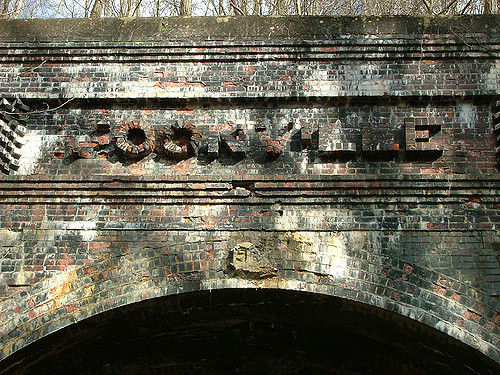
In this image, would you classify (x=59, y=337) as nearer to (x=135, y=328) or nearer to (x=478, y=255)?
(x=135, y=328)

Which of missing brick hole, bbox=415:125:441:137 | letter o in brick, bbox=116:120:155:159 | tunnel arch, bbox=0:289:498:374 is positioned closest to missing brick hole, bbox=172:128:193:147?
letter o in brick, bbox=116:120:155:159

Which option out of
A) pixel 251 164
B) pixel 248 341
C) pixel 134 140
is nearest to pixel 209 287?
pixel 251 164

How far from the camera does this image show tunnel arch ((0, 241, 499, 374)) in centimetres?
612

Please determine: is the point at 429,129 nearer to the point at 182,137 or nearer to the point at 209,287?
the point at 182,137

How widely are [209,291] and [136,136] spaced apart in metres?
2.14

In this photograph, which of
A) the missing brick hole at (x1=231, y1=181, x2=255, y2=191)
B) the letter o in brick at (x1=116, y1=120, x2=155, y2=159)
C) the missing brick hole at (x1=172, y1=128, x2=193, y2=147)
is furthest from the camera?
the missing brick hole at (x1=172, y1=128, x2=193, y2=147)

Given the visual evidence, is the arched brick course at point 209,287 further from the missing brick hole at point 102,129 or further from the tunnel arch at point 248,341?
the missing brick hole at point 102,129

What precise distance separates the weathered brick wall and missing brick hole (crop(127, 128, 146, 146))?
0.06ft

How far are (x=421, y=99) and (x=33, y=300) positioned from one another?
16.5ft

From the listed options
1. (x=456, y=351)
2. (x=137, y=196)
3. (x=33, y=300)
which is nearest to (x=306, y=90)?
(x=137, y=196)

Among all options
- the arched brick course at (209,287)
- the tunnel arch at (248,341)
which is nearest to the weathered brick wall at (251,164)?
the arched brick course at (209,287)

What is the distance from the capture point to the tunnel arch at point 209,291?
6121mm

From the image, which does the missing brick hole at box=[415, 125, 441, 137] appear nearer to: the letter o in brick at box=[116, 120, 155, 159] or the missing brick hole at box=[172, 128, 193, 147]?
the missing brick hole at box=[172, 128, 193, 147]

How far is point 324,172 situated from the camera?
691cm
